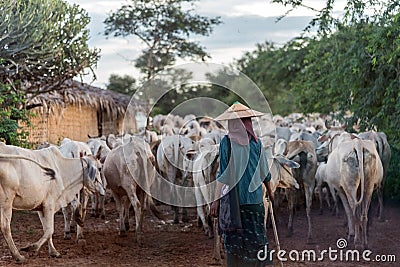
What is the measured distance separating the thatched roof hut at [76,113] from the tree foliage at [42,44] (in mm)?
818

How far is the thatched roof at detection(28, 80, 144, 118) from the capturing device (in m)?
16.7

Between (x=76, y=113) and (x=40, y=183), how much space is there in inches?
493

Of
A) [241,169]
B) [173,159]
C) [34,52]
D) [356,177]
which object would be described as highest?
[34,52]

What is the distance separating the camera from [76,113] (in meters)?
20.0

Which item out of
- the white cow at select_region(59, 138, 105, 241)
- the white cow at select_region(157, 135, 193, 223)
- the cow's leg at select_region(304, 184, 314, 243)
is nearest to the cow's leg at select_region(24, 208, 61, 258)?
the white cow at select_region(59, 138, 105, 241)

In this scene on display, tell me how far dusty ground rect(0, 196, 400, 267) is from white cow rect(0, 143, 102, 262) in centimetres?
50

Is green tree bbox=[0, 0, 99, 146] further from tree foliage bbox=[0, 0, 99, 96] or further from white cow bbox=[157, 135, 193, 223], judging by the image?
white cow bbox=[157, 135, 193, 223]

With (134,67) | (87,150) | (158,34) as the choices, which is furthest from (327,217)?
(134,67)

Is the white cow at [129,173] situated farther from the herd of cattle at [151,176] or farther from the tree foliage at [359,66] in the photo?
the tree foliage at [359,66]

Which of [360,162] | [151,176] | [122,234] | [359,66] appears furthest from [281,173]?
[359,66]

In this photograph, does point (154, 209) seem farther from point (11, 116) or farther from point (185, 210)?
point (11, 116)

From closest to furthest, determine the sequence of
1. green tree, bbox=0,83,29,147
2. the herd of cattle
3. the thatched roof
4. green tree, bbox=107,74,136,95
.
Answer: the herd of cattle → green tree, bbox=0,83,29,147 → the thatched roof → green tree, bbox=107,74,136,95

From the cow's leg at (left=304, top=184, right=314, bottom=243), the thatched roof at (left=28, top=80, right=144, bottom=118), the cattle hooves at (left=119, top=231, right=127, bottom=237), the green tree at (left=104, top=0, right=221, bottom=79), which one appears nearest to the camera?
the cow's leg at (left=304, top=184, right=314, bottom=243)

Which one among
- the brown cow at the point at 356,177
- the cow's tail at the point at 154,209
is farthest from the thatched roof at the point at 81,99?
the brown cow at the point at 356,177
